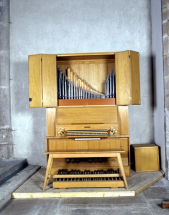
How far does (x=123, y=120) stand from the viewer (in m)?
5.00

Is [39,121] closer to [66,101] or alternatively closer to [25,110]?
[25,110]

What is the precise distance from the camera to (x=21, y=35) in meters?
6.00

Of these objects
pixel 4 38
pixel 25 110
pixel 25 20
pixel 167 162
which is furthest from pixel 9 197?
pixel 25 20

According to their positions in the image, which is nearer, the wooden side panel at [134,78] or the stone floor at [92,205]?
the stone floor at [92,205]

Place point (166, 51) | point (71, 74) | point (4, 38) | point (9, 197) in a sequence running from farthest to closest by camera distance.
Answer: point (4, 38) → point (71, 74) → point (166, 51) → point (9, 197)

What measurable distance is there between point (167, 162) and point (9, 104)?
3.95 metres

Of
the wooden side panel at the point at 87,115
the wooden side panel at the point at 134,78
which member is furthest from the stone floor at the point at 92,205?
the wooden side panel at the point at 134,78

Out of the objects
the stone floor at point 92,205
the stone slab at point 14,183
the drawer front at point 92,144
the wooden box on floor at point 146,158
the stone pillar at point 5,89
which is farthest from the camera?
the stone pillar at point 5,89

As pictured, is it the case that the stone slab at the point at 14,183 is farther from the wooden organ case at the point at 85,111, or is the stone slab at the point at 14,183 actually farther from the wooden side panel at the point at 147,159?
the wooden side panel at the point at 147,159

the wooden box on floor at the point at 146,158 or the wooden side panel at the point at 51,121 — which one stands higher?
the wooden side panel at the point at 51,121

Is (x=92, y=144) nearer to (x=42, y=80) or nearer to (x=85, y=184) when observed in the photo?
(x=85, y=184)

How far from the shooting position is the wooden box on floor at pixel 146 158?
5.28 m

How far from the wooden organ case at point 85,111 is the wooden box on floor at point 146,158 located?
0.51m

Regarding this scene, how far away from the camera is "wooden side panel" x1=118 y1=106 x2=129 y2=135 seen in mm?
4980
